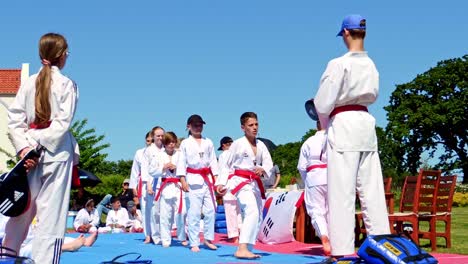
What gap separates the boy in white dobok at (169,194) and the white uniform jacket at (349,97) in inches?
213

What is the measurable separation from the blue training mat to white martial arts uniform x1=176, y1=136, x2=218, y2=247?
1.05 ft

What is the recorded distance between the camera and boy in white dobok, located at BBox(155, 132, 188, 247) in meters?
11.3

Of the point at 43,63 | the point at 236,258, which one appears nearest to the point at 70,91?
the point at 43,63

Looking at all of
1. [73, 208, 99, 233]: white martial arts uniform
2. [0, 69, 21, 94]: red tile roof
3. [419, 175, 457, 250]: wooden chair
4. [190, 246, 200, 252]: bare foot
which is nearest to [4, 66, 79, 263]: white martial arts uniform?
[190, 246, 200, 252]: bare foot

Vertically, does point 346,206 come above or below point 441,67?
below

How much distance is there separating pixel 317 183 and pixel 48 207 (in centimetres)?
470

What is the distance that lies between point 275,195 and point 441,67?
49.6m

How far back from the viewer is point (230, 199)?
41.7 feet

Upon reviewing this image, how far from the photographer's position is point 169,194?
11.4 m

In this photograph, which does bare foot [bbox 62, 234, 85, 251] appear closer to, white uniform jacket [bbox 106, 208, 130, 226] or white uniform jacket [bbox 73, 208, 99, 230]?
white uniform jacket [bbox 73, 208, 99, 230]

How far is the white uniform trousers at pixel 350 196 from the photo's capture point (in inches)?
235

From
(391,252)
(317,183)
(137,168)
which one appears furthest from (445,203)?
(391,252)

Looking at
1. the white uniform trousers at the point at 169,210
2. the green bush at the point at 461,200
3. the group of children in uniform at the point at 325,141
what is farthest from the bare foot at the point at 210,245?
the green bush at the point at 461,200

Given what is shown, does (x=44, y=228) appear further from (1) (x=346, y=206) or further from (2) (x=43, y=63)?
(1) (x=346, y=206)
